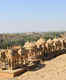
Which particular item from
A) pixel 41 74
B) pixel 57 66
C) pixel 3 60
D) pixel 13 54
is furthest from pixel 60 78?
pixel 3 60

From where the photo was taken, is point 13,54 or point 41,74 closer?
point 41,74

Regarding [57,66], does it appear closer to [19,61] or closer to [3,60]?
[19,61]

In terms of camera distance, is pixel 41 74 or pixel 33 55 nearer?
pixel 41 74

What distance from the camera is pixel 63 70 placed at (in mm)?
8508

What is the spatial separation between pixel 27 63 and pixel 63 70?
7.26 feet

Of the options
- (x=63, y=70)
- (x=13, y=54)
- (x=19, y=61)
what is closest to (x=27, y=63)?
(x=19, y=61)

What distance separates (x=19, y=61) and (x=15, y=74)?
1646mm

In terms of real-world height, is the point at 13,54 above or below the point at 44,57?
above

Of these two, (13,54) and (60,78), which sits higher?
(13,54)

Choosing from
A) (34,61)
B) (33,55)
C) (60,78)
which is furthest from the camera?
(33,55)

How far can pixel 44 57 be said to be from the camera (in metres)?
11.8

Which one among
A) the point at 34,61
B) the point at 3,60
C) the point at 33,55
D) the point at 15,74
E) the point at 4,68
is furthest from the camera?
the point at 33,55

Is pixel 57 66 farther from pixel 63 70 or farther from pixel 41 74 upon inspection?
pixel 41 74

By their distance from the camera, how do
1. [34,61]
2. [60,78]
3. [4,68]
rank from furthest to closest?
[34,61] → [4,68] → [60,78]
